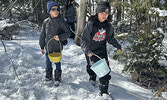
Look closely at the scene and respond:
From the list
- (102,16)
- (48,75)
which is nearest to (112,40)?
(102,16)

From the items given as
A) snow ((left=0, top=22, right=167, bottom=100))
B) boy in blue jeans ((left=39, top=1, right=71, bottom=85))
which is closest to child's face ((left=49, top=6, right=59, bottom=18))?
boy in blue jeans ((left=39, top=1, right=71, bottom=85))

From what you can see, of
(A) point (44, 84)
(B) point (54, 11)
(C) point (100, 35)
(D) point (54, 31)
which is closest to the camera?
(C) point (100, 35)

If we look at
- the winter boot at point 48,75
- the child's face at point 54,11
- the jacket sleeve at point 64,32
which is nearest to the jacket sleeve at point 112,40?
the jacket sleeve at point 64,32

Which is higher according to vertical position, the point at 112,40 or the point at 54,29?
the point at 54,29

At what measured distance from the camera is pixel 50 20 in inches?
121

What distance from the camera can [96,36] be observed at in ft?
9.32

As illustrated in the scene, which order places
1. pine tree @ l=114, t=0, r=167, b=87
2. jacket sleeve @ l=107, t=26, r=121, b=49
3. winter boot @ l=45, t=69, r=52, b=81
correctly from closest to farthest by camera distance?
jacket sleeve @ l=107, t=26, r=121, b=49, winter boot @ l=45, t=69, r=52, b=81, pine tree @ l=114, t=0, r=167, b=87

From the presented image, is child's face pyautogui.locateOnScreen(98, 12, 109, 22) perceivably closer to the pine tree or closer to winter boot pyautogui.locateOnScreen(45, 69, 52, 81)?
the pine tree

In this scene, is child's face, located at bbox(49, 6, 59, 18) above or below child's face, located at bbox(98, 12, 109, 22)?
above

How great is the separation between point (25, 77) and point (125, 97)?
82.0 inches

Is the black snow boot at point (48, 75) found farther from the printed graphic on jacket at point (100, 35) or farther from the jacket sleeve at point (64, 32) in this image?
the printed graphic on jacket at point (100, 35)

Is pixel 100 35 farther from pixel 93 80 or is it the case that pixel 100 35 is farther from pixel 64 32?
pixel 93 80

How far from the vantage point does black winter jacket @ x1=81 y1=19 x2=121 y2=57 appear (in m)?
2.78

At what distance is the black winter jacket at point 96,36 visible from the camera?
2.78 m
